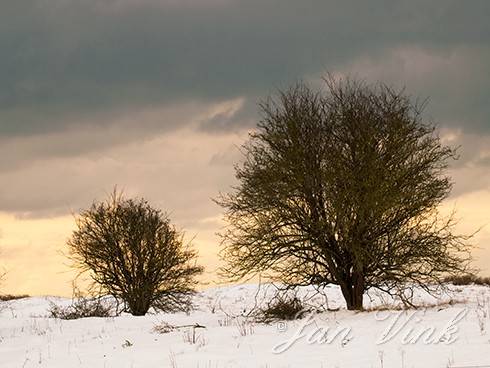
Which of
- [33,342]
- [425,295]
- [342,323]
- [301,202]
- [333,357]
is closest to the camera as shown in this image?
[333,357]

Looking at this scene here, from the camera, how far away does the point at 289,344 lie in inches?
549

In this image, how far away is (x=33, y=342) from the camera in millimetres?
18297

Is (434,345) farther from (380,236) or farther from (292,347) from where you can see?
(380,236)

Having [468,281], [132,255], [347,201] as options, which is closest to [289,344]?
[347,201]

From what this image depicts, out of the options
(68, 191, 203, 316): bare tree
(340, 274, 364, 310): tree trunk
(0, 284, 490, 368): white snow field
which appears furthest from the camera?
(68, 191, 203, 316): bare tree

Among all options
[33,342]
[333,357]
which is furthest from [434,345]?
[33,342]

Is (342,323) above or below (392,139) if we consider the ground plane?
below

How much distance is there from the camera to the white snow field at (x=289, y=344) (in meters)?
11.8

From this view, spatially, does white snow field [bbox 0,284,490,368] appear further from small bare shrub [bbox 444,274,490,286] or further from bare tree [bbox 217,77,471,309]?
small bare shrub [bbox 444,274,490,286]

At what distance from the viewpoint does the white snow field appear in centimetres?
1180

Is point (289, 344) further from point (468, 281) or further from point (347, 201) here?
point (468, 281)

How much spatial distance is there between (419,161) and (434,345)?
8150 mm

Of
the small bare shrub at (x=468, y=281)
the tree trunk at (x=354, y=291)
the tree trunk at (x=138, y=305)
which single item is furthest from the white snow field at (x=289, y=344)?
the small bare shrub at (x=468, y=281)

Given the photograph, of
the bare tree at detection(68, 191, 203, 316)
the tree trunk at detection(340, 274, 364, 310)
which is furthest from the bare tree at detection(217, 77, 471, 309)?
the bare tree at detection(68, 191, 203, 316)
